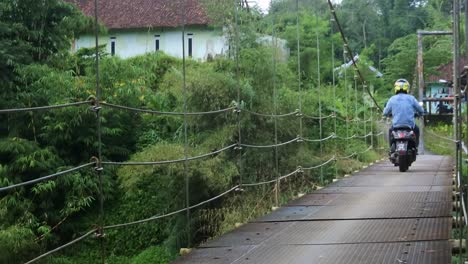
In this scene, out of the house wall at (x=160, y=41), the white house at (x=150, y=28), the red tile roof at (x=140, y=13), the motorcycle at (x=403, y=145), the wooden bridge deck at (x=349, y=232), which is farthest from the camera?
the house wall at (x=160, y=41)

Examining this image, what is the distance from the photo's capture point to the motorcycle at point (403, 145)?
24.4 ft

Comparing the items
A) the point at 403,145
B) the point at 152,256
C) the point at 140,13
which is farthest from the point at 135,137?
the point at 403,145

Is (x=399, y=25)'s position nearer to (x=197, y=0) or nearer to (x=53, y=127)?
(x=197, y=0)

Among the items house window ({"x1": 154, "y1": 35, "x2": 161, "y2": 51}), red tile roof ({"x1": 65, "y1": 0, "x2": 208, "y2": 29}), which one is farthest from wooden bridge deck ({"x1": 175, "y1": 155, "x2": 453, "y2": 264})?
house window ({"x1": 154, "y1": 35, "x2": 161, "y2": 51})

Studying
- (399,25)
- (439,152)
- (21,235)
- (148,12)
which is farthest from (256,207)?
(399,25)

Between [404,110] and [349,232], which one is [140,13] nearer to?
[404,110]

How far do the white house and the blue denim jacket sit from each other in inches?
91.8

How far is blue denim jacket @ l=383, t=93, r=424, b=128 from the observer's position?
7.45 meters

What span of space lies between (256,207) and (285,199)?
1.93ft

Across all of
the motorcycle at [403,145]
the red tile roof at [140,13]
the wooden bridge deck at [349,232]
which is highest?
the red tile roof at [140,13]

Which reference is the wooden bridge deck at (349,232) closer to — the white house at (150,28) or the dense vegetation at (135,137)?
the dense vegetation at (135,137)

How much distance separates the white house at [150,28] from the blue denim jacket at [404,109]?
2332mm

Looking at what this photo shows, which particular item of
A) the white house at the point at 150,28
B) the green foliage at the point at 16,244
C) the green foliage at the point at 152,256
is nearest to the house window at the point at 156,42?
the white house at the point at 150,28

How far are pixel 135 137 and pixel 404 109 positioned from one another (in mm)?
3640
